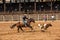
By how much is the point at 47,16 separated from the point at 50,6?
28.2 feet

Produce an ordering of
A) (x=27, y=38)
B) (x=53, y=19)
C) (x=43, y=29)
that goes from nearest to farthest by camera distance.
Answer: (x=27, y=38)
(x=43, y=29)
(x=53, y=19)

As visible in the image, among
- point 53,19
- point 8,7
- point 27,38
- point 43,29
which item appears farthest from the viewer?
point 8,7

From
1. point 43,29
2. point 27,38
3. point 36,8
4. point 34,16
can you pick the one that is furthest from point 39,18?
point 27,38

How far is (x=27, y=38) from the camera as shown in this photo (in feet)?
66.3

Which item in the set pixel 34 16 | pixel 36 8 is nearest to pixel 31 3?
pixel 36 8

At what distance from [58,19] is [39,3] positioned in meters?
9.58

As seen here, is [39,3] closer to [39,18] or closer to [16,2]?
[16,2]

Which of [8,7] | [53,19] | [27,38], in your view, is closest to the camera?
[27,38]

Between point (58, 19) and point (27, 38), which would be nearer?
point (27, 38)

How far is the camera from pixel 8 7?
4725 centimetres

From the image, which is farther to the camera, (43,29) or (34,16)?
(34,16)

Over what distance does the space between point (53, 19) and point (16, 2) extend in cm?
1226

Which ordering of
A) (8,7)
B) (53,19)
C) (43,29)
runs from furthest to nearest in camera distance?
(8,7) < (53,19) < (43,29)

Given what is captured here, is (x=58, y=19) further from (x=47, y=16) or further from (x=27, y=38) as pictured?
(x=27, y=38)
